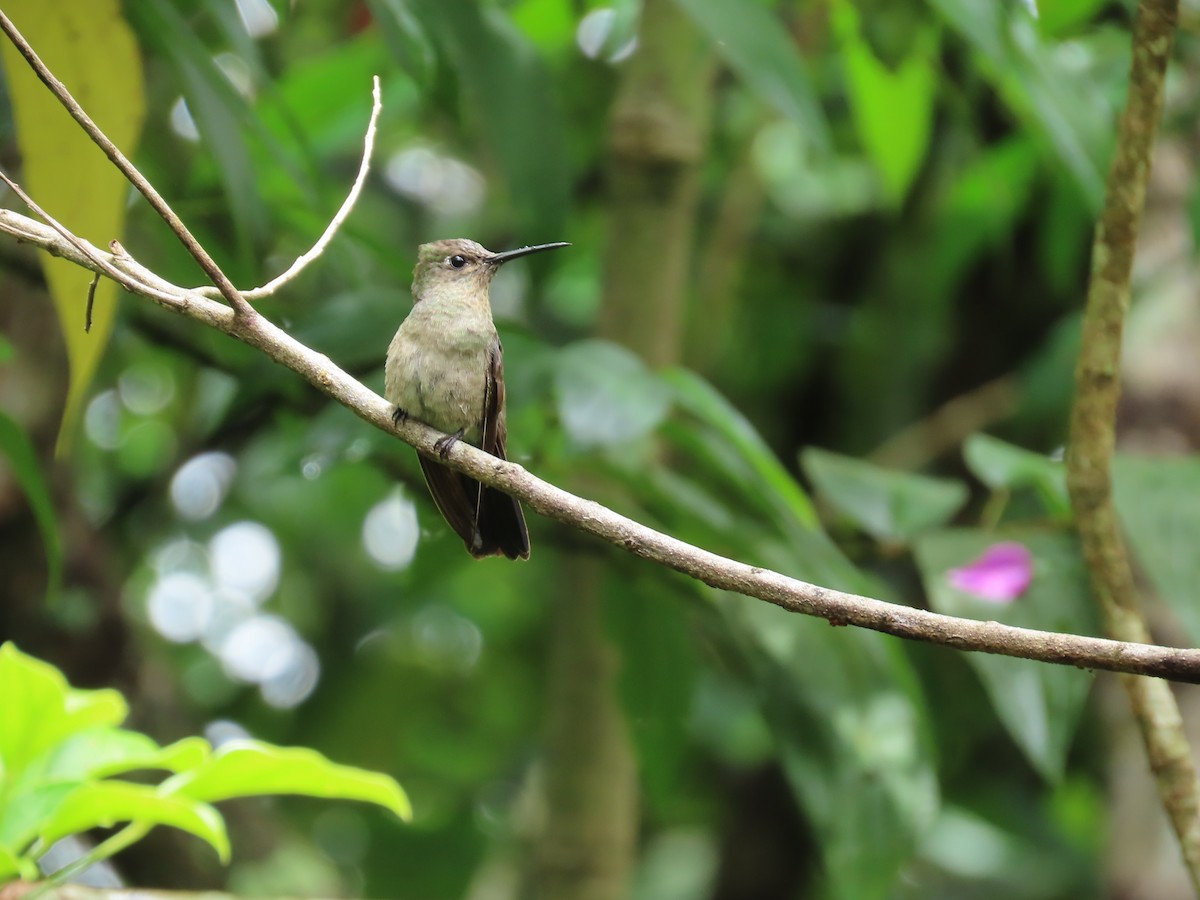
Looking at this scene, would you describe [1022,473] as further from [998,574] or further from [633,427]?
[633,427]

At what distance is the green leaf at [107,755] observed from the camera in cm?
258

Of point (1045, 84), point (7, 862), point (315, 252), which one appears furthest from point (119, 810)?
point (1045, 84)

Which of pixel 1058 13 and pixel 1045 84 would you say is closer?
pixel 1045 84

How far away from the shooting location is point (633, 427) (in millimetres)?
3043

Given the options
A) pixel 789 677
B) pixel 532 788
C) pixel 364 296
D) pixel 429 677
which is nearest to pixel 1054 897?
pixel 532 788

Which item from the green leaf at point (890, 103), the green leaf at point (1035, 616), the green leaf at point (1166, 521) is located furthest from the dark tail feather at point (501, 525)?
the green leaf at point (890, 103)

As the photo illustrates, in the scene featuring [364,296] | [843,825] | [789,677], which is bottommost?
[843,825]

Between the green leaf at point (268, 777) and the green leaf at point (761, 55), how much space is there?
186cm

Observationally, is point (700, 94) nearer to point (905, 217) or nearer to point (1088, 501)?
point (1088, 501)

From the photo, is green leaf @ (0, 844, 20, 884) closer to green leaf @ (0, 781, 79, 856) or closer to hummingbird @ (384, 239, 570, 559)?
green leaf @ (0, 781, 79, 856)

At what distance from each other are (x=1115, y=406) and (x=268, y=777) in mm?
2063

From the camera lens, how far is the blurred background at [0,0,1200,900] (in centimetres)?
335

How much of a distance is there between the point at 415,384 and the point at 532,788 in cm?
377

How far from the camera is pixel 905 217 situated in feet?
21.9
